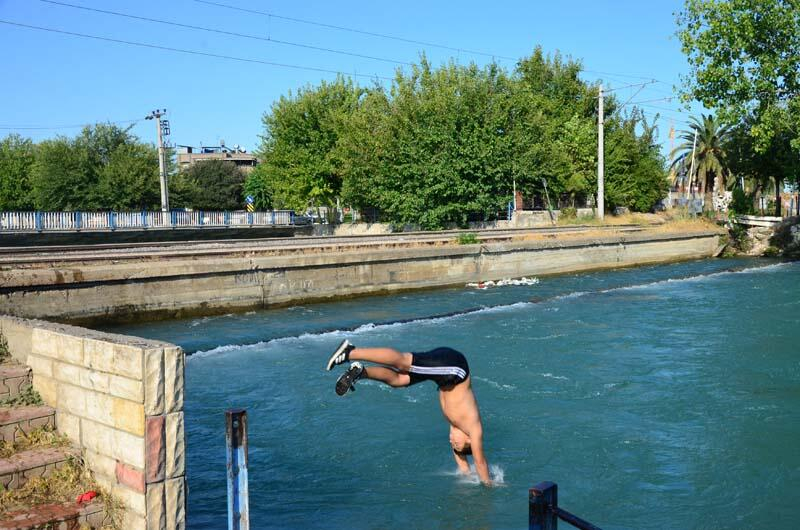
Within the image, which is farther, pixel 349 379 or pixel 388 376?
pixel 388 376

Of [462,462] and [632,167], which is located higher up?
[632,167]

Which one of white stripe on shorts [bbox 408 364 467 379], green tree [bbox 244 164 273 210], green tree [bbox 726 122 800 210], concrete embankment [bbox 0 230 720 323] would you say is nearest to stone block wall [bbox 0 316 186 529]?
white stripe on shorts [bbox 408 364 467 379]

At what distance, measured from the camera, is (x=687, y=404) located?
10297 mm

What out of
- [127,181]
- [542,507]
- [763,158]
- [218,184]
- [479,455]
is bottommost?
[479,455]

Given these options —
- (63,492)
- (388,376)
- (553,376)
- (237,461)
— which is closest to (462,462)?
(388,376)

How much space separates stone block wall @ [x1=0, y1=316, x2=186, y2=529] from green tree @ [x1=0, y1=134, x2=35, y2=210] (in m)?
58.9

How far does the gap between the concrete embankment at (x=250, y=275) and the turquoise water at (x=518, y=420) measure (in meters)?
0.73

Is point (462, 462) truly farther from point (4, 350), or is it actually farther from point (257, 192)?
point (257, 192)

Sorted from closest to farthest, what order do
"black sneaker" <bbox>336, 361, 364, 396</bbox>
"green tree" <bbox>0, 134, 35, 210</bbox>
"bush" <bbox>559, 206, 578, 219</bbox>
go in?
"black sneaker" <bbox>336, 361, 364, 396</bbox> < "bush" <bbox>559, 206, 578, 219</bbox> < "green tree" <bbox>0, 134, 35, 210</bbox>

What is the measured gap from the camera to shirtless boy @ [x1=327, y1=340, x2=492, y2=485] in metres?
5.92

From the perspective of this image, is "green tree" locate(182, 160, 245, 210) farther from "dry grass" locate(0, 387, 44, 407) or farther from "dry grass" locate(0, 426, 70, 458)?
"dry grass" locate(0, 426, 70, 458)

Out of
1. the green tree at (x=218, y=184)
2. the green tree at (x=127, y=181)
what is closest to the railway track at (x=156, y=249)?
the green tree at (x=127, y=181)

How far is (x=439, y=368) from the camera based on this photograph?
6.56 m

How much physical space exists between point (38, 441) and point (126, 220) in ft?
128
